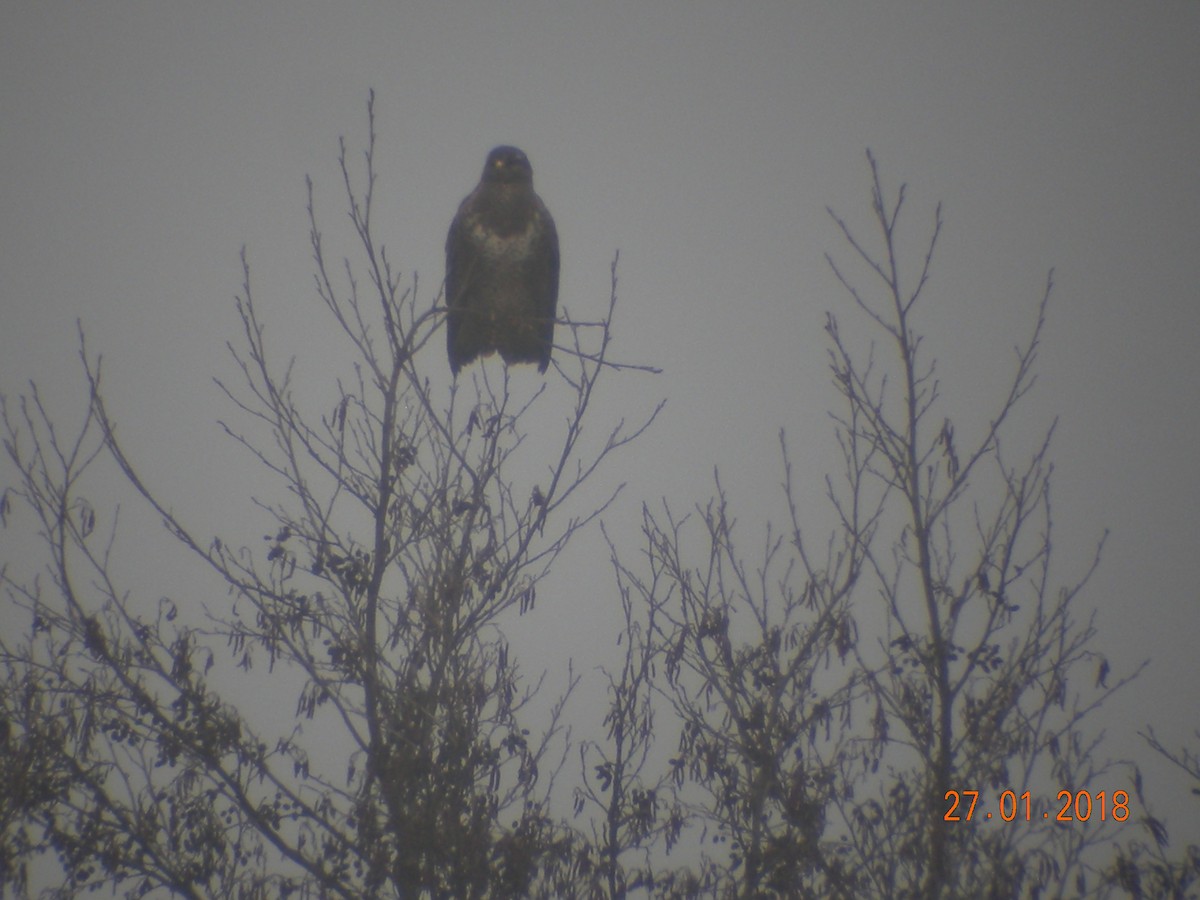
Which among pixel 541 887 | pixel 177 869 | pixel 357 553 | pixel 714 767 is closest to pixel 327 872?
pixel 177 869

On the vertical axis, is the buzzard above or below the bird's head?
below

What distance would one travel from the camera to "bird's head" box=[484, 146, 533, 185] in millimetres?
5965

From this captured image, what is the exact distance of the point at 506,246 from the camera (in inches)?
228

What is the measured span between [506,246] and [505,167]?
23.1 inches

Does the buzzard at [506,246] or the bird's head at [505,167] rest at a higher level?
the bird's head at [505,167]

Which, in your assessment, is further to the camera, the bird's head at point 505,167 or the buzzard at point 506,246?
the bird's head at point 505,167

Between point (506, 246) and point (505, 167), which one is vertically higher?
point (505, 167)

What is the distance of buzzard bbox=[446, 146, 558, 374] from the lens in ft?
18.9

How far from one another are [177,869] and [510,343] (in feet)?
9.82

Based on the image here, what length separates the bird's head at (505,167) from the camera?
5.96 meters

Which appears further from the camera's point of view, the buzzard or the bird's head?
the bird's head

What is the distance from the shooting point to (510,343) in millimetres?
5109

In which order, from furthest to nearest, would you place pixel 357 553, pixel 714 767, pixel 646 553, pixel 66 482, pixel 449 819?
pixel 646 553 → pixel 714 767 → pixel 66 482 → pixel 357 553 → pixel 449 819

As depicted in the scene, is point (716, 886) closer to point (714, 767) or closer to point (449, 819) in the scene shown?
point (714, 767)
